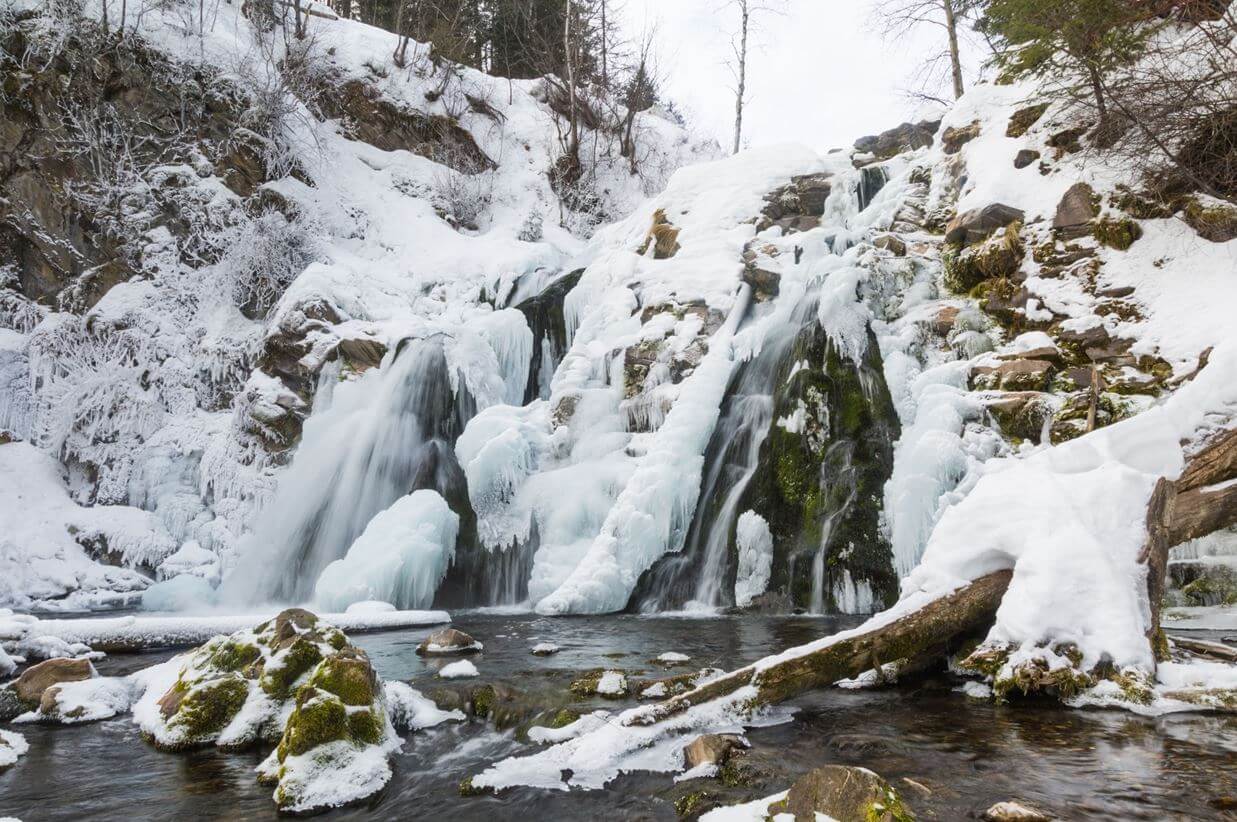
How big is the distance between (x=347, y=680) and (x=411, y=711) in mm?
679

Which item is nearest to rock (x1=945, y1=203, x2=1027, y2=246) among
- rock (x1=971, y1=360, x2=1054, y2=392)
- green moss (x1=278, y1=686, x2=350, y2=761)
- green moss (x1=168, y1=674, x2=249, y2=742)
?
rock (x1=971, y1=360, x2=1054, y2=392)

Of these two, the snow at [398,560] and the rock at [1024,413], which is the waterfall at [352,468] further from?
the rock at [1024,413]

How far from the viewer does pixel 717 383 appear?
916cm

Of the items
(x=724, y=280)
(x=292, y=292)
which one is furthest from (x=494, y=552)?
(x=292, y=292)

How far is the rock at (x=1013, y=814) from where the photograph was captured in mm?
2285

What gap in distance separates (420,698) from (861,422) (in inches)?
239

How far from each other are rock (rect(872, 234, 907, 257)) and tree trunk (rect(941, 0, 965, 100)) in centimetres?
680

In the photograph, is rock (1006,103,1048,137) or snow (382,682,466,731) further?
rock (1006,103,1048,137)

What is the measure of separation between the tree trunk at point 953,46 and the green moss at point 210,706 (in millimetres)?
16980

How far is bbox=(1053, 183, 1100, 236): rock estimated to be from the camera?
28.1 ft

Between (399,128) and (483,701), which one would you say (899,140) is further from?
(483,701)

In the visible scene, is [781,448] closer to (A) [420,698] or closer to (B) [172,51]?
(A) [420,698]

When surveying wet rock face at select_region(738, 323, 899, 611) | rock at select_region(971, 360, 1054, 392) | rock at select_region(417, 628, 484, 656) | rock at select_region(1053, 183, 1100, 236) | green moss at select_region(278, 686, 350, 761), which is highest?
rock at select_region(1053, 183, 1100, 236)

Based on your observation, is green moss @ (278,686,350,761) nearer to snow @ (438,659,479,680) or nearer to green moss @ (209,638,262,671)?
green moss @ (209,638,262,671)
